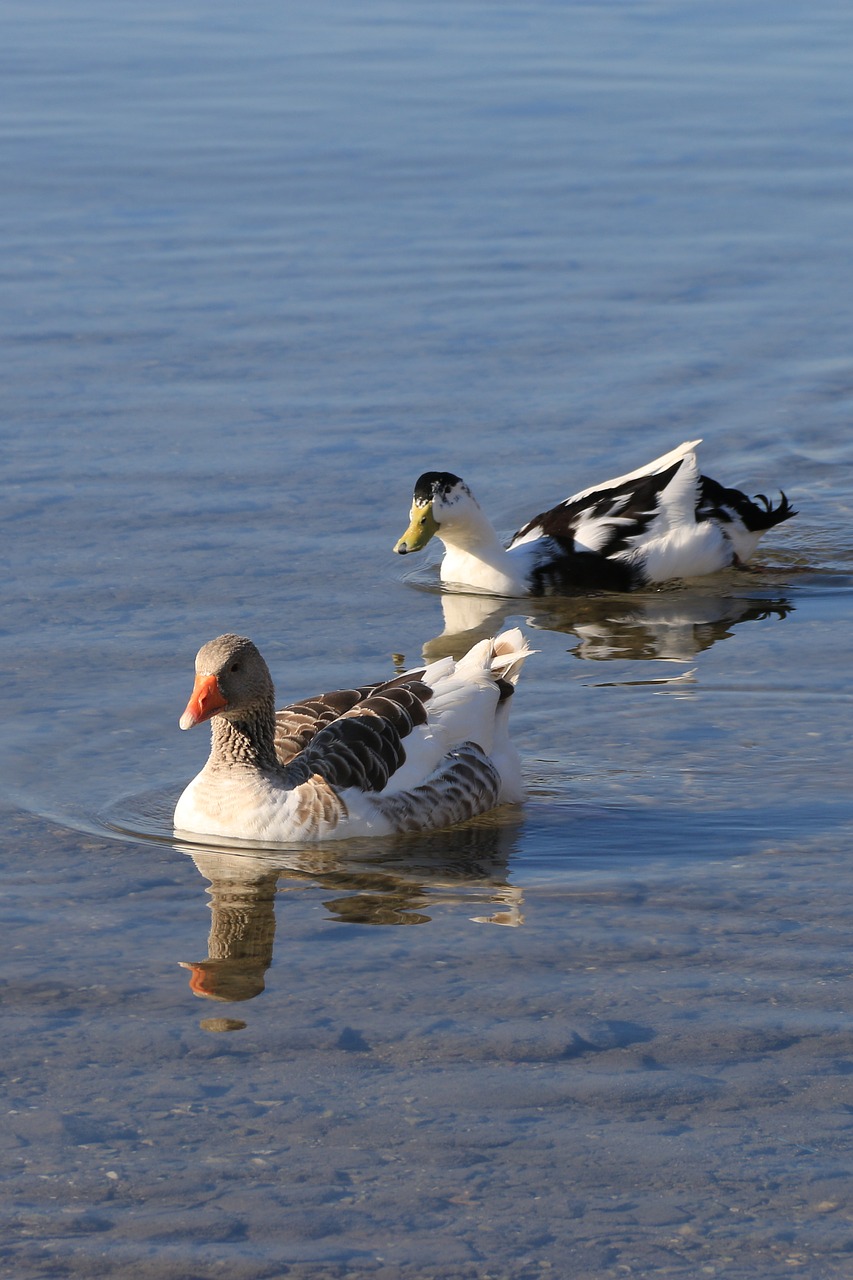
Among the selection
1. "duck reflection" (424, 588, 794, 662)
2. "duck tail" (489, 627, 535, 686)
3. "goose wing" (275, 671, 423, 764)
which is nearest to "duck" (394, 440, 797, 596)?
"duck reflection" (424, 588, 794, 662)

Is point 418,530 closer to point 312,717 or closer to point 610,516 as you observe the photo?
point 610,516

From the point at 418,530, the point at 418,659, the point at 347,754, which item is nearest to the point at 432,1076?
the point at 347,754

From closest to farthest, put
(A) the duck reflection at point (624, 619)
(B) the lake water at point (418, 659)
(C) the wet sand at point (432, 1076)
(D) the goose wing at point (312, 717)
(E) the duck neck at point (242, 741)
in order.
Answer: (C) the wet sand at point (432, 1076)
(B) the lake water at point (418, 659)
(E) the duck neck at point (242, 741)
(D) the goose wing at point (312, 717)
(A) the duck reflection at point (624, 619)

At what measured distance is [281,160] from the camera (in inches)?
850

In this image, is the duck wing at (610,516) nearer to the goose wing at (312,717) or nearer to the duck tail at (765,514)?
→ the duck tail at (765,514)

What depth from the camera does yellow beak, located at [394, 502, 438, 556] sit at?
41.5 ft

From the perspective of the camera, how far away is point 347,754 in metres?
8.85

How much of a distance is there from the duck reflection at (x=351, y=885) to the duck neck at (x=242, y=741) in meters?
0.43

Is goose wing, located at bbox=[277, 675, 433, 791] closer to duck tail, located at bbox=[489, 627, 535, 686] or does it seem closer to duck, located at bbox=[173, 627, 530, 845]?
duck, located at bbox=[173, 627, 530, 845]

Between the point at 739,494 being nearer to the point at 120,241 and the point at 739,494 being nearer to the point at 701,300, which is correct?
the point at 701,300

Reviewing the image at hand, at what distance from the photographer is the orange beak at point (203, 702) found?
8.67 m

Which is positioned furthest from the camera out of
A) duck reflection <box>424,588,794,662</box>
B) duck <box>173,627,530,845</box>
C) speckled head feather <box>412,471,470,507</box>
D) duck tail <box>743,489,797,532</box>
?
duck tail <box>743,489,797,532</box>

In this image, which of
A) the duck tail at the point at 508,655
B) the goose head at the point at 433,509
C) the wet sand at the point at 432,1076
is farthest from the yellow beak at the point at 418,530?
the wet sand at the point at 432,1076

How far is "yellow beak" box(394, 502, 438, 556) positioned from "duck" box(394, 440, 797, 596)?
130 millimetres
